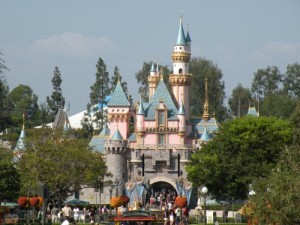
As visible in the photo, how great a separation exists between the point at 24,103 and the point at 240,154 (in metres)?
78.9

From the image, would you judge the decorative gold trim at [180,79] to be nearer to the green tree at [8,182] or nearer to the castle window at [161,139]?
the castle window at [161,139]

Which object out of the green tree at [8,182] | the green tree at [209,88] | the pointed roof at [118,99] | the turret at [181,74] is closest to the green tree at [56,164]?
the green tree at [8,182]

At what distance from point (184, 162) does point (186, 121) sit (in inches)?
214

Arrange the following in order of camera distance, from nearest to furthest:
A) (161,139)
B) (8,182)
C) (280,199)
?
(280,199)
(8,182)
(161,139)

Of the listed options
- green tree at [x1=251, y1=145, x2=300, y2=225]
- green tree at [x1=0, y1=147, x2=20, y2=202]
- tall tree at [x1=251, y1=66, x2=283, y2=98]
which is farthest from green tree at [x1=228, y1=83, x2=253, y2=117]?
green tree at [x1=251, y1=145, x2=300, y2=225]

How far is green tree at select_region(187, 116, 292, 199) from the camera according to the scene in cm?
7644

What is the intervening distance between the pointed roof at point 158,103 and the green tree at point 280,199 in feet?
213

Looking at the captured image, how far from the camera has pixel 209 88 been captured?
457 feet

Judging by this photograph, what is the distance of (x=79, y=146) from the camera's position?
8225 centimetres

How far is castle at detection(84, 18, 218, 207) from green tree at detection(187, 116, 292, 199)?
24.7 m

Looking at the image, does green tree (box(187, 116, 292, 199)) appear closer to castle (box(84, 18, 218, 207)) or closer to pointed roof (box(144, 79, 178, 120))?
castle (box(84, 18, 218, 207))

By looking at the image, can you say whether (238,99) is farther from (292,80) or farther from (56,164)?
(56,164)

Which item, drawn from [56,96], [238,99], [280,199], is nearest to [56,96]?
[56,96]

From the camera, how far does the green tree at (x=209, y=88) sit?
139 meters
